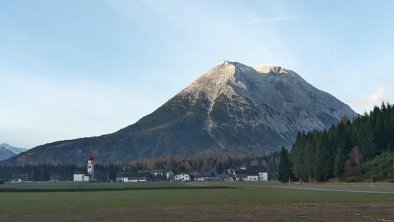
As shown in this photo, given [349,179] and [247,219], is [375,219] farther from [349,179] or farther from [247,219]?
[349,179]

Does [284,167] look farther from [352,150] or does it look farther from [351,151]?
→ [352,150]

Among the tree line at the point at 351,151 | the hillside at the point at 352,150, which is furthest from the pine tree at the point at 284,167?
the hillside at the point at 352,150

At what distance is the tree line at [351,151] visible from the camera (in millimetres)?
121562

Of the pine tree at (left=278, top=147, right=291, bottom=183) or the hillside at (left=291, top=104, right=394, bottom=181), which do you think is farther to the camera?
the pine tree at (left=278, top=147, right=291, bottom=183)

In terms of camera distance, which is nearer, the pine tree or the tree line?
the tree line

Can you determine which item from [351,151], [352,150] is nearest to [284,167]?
[351,151]

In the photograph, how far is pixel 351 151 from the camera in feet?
427

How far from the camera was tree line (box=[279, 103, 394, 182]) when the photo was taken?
121562 mm

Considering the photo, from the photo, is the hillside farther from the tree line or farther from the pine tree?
the pine tree

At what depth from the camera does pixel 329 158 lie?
13050 cm

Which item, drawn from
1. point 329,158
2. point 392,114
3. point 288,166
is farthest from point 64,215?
point 288,166

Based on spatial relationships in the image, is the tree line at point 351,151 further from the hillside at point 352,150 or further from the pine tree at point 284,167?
the pine tree at point 284,167

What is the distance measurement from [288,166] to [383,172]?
149 ft

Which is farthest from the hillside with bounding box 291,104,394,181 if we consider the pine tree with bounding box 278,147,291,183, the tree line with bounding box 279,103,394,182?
the pine tree with bounding box 278,147,291,183
